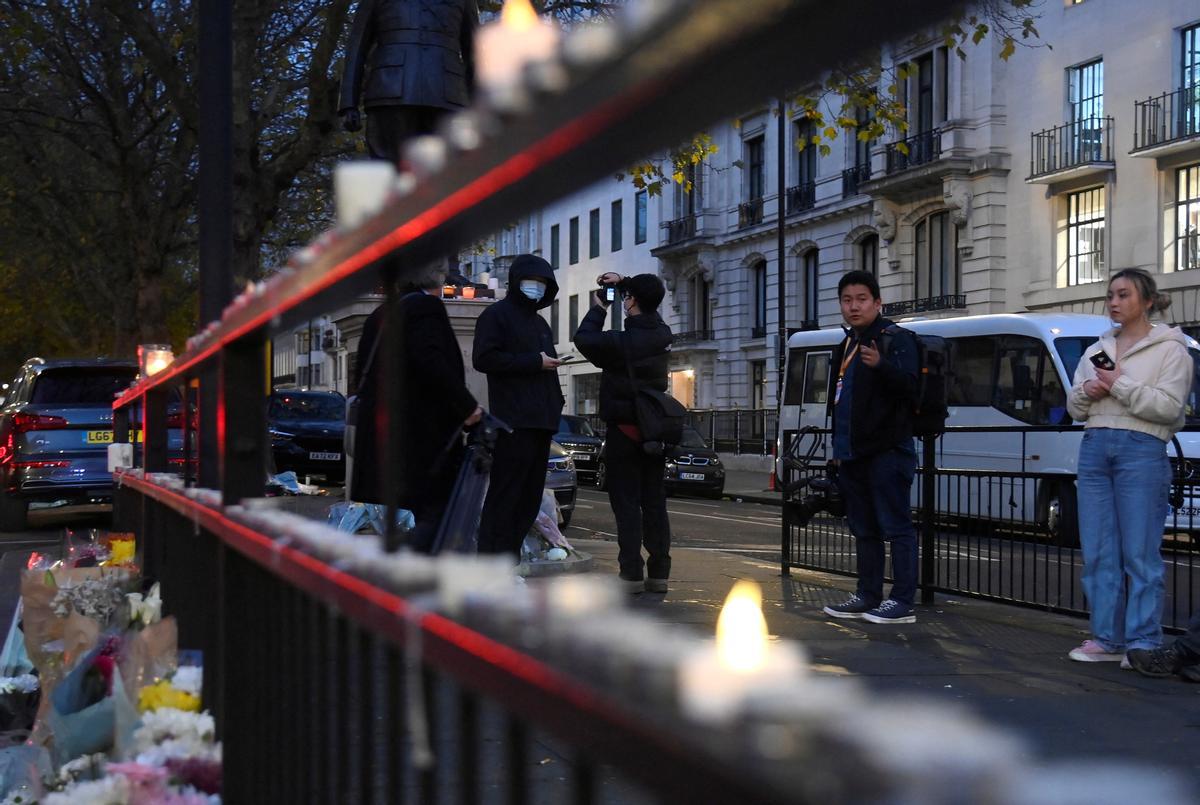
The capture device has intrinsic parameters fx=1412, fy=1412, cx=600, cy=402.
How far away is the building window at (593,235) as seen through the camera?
179ft

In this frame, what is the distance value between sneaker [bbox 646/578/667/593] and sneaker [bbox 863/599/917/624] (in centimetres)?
129

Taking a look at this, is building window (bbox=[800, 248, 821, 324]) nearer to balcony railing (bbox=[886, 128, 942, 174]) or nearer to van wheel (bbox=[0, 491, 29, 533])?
balcony railing (bbox=[886, 128, 942, 174])

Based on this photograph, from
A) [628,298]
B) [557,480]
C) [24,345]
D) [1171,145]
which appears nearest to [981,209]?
[1171,145]

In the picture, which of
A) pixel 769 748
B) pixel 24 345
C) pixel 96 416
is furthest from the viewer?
pixel 24 345

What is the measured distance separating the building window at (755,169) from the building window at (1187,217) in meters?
17.7

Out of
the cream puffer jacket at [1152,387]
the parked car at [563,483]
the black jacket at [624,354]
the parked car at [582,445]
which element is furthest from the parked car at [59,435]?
the parked car at [582,445]

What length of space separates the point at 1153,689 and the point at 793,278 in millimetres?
36042

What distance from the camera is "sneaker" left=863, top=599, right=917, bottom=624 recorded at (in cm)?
736

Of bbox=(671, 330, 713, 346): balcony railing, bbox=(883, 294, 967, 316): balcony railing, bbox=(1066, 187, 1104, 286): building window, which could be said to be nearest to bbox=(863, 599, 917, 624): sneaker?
bbox=(1066, 187, 1104, 286): building window

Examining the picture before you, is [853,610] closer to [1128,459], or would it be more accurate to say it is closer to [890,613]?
[890,613]

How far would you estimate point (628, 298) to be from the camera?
8.35m

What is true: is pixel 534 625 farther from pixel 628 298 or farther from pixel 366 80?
pixel 628 298

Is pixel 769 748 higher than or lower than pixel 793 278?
lower

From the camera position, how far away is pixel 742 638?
0.91m
